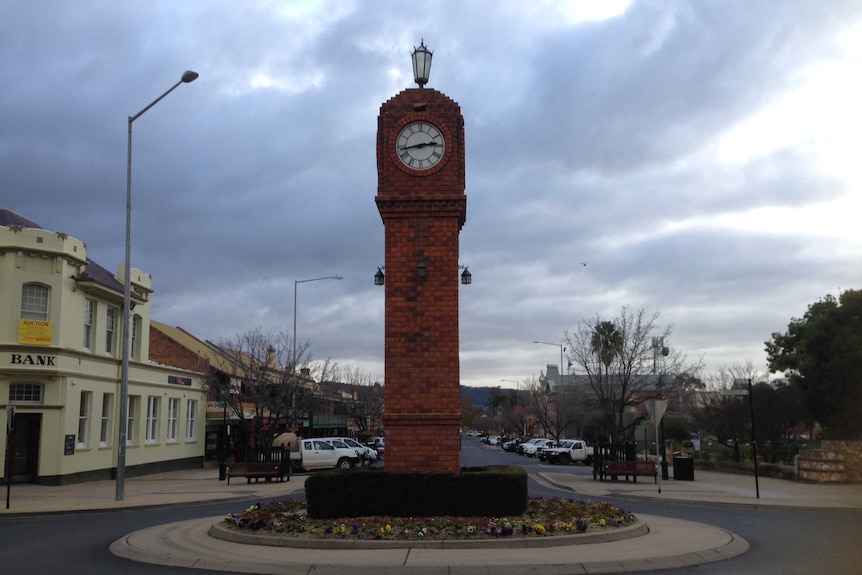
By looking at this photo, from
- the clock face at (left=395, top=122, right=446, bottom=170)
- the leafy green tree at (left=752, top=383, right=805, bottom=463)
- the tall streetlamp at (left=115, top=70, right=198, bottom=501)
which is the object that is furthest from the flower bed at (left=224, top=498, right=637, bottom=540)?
the leafy green tree at (left=752, top=383, right=805, bottom=463)

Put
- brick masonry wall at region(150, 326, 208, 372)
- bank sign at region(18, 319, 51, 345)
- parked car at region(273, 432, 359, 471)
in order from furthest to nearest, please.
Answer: brick masonry wall at region(150, 326, 208, 372) → parked car at region(273, 432, 359, 471) → bank sign at region(18, 319, 51, 345)

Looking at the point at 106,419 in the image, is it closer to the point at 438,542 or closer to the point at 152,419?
the point at 152,419

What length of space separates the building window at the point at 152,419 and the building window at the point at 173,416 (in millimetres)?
1604

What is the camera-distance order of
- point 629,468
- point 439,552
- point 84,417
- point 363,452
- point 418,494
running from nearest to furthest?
1. point 439,552
2. point 418,494
3. point 629,468
4. point 84,417
5. point 363,452

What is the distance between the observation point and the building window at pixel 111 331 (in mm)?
32188

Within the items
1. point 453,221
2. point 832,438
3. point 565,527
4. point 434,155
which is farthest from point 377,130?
point 832,438

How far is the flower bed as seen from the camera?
39.9ft

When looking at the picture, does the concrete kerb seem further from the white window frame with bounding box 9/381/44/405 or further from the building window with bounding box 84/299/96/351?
the building window with bounding box 84/299/96/351

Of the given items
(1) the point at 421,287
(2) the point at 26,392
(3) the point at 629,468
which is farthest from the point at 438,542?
(2) the point at 26,392

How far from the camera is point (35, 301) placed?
2780 centimetres

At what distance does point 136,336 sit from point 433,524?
86.5 feet

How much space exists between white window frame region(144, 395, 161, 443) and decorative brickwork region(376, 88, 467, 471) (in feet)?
82.6

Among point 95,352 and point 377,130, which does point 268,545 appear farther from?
point 95,352

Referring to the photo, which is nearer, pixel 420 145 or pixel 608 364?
pixel 420 145
